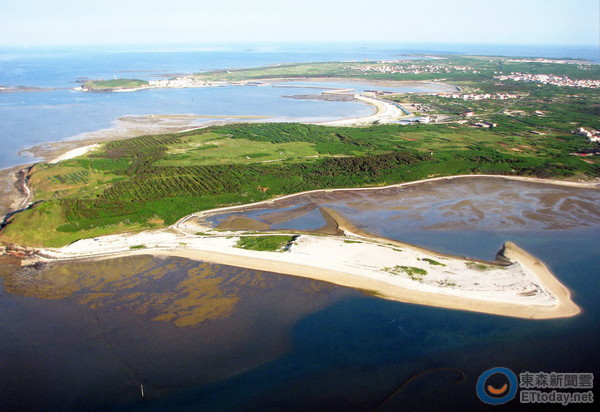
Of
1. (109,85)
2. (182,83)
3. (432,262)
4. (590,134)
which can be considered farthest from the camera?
(182,83)

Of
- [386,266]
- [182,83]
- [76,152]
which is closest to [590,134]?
[386,266]

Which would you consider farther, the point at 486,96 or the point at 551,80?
the point at 551,80

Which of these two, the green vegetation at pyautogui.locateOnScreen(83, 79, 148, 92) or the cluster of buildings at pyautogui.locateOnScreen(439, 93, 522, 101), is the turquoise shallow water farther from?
the green vegetation at pyautogui.locateOnScreen(83, 79, 148, 92)

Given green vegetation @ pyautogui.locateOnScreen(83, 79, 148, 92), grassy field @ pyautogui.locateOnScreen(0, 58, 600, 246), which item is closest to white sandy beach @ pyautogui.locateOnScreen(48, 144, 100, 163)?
grassy field @ pyautogui.locateOnScreen(0, 58, 600, 246)

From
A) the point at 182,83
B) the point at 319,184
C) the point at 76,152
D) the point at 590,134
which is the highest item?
the point at 182,83

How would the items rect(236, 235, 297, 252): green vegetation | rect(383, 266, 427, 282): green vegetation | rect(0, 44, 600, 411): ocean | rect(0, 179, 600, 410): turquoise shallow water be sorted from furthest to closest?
rect(236, 235, 297, 252): green vegetation
rect(383, 266, 427, 282): green vegetation
rect(0, 44, 600, 411): ocean
rect(0, 179, 600, 410): turquoise shallow water

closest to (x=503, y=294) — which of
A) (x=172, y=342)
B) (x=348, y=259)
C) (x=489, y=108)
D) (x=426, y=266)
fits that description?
(x=426, y=266)

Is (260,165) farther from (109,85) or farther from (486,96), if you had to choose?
(109,85)
